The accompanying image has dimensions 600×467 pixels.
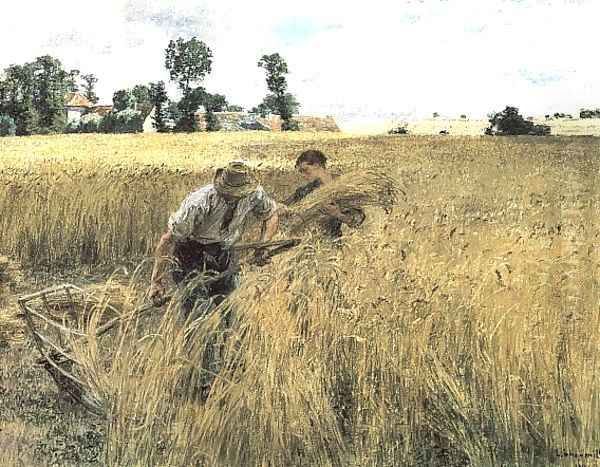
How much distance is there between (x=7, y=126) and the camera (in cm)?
368

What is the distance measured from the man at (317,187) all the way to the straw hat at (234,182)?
29 cm

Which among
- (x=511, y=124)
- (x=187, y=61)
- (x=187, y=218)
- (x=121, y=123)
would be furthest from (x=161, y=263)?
(x=511, y=124)

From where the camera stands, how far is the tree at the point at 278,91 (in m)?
3.65

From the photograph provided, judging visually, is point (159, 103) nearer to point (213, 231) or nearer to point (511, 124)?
point (213, 231)

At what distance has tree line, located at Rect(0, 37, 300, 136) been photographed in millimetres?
3615

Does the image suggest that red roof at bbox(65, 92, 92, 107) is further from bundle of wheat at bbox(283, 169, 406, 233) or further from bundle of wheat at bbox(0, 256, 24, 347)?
bundle of wheat at bbox(283, 169, 406, 233)

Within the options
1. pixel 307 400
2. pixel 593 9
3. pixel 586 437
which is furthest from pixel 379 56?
pixel 586 437

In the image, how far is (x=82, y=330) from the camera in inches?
127

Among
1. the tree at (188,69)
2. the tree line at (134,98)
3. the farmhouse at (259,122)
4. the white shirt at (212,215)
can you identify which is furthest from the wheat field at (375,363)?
the tree at (188,69)

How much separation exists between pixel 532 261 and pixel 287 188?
1.18 meters

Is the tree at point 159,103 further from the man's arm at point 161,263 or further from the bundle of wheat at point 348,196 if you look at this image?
the bundle of wheat at point 348,196

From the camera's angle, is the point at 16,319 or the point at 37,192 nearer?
the point at 16,319

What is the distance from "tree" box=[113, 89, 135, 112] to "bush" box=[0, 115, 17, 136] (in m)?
0.51

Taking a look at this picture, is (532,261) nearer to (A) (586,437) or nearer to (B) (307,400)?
(A) (586,437)
